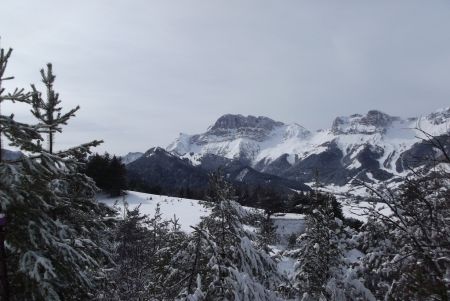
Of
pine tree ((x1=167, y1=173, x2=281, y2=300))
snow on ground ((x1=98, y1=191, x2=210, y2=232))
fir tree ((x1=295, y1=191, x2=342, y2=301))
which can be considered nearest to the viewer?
pine tree ((x1=167, y1=173, x2=281, y2=300))

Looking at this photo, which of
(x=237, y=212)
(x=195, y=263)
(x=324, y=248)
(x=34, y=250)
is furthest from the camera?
(x=324, y=248)

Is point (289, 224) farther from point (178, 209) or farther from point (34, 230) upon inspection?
point (34, 230)

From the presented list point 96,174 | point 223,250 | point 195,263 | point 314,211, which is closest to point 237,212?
point 223,250

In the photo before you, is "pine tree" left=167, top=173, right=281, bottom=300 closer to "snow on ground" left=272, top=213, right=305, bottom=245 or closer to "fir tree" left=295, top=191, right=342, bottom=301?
"fir tree" left=295, top=191, right=342, bottom=301

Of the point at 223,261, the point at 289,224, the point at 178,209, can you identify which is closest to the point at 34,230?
the point at 223,261

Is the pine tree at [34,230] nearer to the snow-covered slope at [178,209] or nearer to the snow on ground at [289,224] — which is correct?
the snow-covered slope at [178,209]

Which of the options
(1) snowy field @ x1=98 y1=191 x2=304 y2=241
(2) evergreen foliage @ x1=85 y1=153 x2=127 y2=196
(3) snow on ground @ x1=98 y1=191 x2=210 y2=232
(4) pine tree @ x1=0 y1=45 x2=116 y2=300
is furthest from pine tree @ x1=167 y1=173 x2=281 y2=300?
(2) evergreen foliage @ x1=85 y1=153 x2=127 y2=196

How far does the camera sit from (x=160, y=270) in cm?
956

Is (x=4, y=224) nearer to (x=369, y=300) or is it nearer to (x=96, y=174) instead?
(x=369, y=300)

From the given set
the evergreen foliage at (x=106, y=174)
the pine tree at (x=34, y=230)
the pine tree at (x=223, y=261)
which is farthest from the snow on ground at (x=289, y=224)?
the pine tree at (x=34, y=230)

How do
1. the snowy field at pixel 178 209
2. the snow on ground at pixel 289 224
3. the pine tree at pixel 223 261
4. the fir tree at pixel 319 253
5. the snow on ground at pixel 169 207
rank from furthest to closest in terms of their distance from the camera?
the snow on ground at pixel 289 224 → the snowy field at pixel 178 209 → the snow on ground at pixel 169 207 → the fir tree at pixel 319 253 → the pine tree at pixel 223 261

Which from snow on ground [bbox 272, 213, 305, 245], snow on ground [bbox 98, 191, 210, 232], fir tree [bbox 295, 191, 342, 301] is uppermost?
fir tree [bbox 295, 191, 342, 301]

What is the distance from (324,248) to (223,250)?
21.9ft

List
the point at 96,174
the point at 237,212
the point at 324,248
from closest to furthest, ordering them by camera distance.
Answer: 1. the point at 237,212
2. the point at 324,248
3. the point at 96,174
